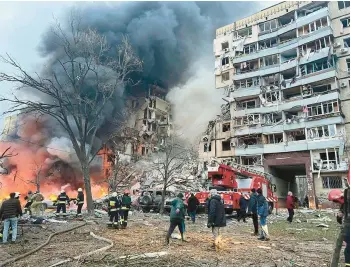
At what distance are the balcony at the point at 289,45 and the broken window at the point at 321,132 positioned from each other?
10930 mm

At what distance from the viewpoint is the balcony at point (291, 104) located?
103 ft

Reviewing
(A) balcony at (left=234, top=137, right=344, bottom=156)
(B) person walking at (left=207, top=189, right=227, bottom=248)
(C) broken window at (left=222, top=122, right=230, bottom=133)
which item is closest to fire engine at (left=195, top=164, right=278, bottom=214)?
(B) person walking at (left=207, top=189, right=227, bottom=248)

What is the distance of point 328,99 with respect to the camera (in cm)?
3145

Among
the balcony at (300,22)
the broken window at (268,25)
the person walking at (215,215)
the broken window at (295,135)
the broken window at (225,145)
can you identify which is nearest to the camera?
the person walking at (215,215)

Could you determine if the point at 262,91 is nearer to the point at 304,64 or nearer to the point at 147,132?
the point at 304,64

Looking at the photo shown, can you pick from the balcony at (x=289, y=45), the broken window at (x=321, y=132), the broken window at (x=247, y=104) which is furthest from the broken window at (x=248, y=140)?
the balcony at (x=289, y=45)

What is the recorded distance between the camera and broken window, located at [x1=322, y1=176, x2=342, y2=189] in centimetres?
→ 2953

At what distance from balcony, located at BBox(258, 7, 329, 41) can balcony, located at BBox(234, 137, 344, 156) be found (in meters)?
15.2

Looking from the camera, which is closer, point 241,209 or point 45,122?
point 241,209

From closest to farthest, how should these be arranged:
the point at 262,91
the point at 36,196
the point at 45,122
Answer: the point at 36,196, the point at 45,122, the point at 262,91

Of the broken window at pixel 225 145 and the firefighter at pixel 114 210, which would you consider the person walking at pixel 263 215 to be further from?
the broken window at pixel 225 145

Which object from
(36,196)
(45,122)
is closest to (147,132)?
(45,122)

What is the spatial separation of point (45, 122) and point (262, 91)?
90.9ft

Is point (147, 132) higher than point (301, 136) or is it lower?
higher
